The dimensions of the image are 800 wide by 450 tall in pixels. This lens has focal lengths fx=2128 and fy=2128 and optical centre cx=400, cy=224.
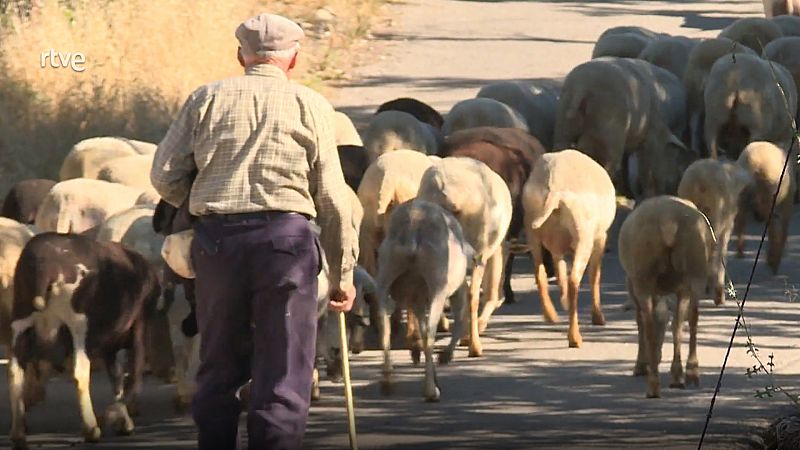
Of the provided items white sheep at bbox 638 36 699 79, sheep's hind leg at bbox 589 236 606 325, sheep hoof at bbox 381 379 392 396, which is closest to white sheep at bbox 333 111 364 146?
sheep's hind leg at bbox 589 236 606 325

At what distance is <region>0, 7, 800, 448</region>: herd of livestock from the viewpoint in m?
9.88

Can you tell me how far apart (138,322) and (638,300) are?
2.59 meters

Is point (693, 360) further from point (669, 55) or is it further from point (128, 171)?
point (669, 55)

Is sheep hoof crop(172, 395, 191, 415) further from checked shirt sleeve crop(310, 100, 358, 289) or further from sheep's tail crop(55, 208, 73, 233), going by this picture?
checked shirt sleeve crop(310, 100, 358, 289)

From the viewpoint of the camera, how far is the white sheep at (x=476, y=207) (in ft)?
39.7

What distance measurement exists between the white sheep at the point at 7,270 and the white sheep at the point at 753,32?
438 inches

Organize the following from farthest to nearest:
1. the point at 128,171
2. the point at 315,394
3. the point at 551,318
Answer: the point at 128,171
the point at 551,318
the point at 315,394

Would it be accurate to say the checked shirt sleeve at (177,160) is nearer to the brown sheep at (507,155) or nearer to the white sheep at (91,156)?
the white sheep at (91,156)

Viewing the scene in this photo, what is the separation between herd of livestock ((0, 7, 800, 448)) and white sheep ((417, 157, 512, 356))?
13mm

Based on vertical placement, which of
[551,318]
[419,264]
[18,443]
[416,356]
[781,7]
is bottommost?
[781,7]

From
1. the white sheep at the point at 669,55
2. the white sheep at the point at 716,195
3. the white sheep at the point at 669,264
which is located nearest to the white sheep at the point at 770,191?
the white sheep at the point at 716,195

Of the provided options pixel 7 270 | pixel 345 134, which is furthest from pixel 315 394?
pixel 345 134

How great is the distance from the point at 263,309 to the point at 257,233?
0.87 feet

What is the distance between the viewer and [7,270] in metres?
10.1
